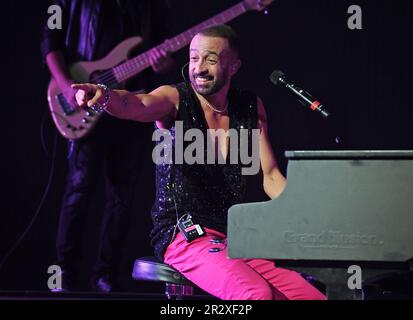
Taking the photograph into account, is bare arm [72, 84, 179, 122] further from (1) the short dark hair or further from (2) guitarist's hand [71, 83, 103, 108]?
(1) the short dark hair

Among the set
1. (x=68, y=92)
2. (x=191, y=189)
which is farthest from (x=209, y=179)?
(x=68, y=92)

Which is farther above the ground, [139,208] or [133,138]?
[133,138]

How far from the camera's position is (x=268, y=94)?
4426 millimetres

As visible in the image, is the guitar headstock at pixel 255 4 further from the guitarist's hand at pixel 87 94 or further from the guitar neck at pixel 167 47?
the guitarist's hand at pixel 87 94

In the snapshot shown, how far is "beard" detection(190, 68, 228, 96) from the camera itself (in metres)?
3.15

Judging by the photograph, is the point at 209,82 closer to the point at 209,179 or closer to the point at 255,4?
the point at 209,179

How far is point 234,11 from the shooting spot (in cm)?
419

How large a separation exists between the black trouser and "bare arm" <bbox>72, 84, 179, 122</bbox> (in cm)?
110

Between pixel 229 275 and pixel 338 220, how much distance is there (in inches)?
22.9

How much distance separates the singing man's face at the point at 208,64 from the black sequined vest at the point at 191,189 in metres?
0.07

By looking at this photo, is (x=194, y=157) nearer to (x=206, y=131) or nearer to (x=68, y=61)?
(x=206, y=131)
